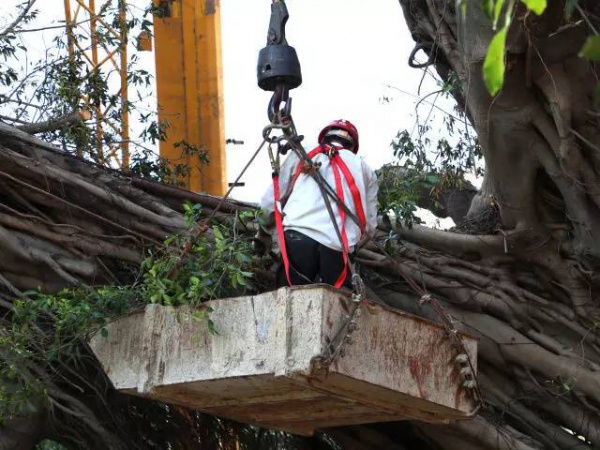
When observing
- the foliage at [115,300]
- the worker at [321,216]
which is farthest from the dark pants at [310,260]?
the foliage at [115,300]

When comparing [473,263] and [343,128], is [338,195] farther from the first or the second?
[473,263]

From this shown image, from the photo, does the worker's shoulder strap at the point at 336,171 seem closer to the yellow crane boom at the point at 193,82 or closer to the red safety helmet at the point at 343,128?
the red safety helmet at the point at 343,128

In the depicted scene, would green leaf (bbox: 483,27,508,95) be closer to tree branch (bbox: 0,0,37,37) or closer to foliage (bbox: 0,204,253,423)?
foliage (bbox: 0,204,253,423)

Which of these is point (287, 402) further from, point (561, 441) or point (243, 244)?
point (561, 441)

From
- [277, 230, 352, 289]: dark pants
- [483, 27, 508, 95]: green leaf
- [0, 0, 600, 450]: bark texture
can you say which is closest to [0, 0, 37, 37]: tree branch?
[0, 0, 600, 450]: bark texture

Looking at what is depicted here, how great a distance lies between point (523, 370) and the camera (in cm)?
729

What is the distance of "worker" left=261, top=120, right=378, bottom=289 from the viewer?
223 inches

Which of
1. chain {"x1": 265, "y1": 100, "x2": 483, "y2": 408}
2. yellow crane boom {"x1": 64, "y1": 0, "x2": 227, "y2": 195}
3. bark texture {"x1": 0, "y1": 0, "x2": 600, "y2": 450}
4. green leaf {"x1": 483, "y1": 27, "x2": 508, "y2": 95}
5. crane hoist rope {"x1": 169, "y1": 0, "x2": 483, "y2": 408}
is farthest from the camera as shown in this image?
yellow crane boom {"x1": 64, "y1": 0, "x2": 227, "y2": 195}

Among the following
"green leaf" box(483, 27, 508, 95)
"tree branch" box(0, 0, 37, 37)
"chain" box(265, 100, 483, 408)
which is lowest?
"green leaf" box(483, 27, 508, 95)

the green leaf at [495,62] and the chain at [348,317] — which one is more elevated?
the chain at [348,317]

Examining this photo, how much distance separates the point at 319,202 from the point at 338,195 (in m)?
0.09

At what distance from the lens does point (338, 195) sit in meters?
5.65

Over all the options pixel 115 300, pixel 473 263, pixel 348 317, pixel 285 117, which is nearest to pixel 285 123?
pixel 285 117

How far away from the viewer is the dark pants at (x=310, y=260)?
18.6ft
